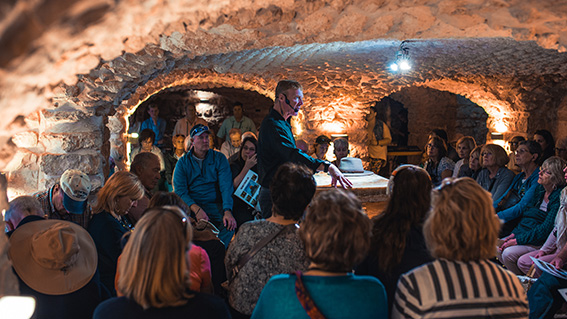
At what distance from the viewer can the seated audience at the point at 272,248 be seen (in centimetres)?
191

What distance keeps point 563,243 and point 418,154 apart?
8.12 metres

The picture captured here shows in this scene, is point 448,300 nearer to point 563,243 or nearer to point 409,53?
point 563,243

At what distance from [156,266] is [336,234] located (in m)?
0.63

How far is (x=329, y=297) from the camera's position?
5.08 ft

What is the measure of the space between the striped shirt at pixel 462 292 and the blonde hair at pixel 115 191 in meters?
1.66

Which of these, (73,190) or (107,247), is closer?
(107,247)

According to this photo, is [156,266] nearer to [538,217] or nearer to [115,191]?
[115,191]

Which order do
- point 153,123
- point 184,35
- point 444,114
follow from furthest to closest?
point 444,114
point 153,123
point 184,35

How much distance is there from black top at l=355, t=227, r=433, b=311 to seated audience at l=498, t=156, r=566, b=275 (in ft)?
7.01

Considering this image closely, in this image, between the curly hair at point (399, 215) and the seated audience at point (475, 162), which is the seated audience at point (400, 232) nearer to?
the curly hair at point (399, 215)

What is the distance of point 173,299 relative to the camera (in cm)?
145

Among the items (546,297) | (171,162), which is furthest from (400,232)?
(171,162)

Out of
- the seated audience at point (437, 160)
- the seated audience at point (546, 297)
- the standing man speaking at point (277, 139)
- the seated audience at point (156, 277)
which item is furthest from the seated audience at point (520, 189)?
the seated audience at point (156, 277)

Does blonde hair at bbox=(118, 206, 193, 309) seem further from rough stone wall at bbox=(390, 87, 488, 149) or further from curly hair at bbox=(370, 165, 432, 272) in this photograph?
rough stone wall at bbox=(390, 87, 488, 149)
